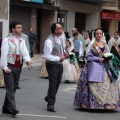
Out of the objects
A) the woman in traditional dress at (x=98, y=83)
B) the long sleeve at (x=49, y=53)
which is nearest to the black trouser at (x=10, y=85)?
the long sleeve at (x=49, y=53)

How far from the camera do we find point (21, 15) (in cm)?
2875

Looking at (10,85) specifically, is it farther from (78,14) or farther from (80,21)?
(80,21)

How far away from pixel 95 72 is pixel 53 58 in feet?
3.15

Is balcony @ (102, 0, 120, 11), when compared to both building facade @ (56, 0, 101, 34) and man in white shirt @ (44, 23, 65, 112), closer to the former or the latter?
building facade @ (56, 0, 101, 34)

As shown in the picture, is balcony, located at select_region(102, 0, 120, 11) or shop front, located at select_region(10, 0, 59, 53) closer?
shop front, located at select_region(10, 0, 59, 53)

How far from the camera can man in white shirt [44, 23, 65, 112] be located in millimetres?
8945

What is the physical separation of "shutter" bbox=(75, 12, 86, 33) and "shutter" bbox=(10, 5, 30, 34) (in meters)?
6.22

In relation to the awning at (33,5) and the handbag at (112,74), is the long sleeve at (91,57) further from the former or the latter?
the awning at (33,5)

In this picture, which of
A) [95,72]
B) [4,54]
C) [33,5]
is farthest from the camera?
[33,5]

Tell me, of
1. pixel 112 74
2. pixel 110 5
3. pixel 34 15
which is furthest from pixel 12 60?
Result: pixel 110 5

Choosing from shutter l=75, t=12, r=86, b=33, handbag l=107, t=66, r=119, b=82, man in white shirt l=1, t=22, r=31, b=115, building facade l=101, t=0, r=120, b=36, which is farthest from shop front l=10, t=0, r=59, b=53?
man in white shirt l=1, t=22, r=31, b=115

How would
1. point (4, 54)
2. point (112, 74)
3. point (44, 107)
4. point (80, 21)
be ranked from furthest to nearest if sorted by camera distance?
point (80, 21) → point (44, 107) → point (112, 74) → point (4, 54)

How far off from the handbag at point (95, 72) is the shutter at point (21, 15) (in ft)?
62.6

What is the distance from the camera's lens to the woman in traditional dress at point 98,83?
9234mm
